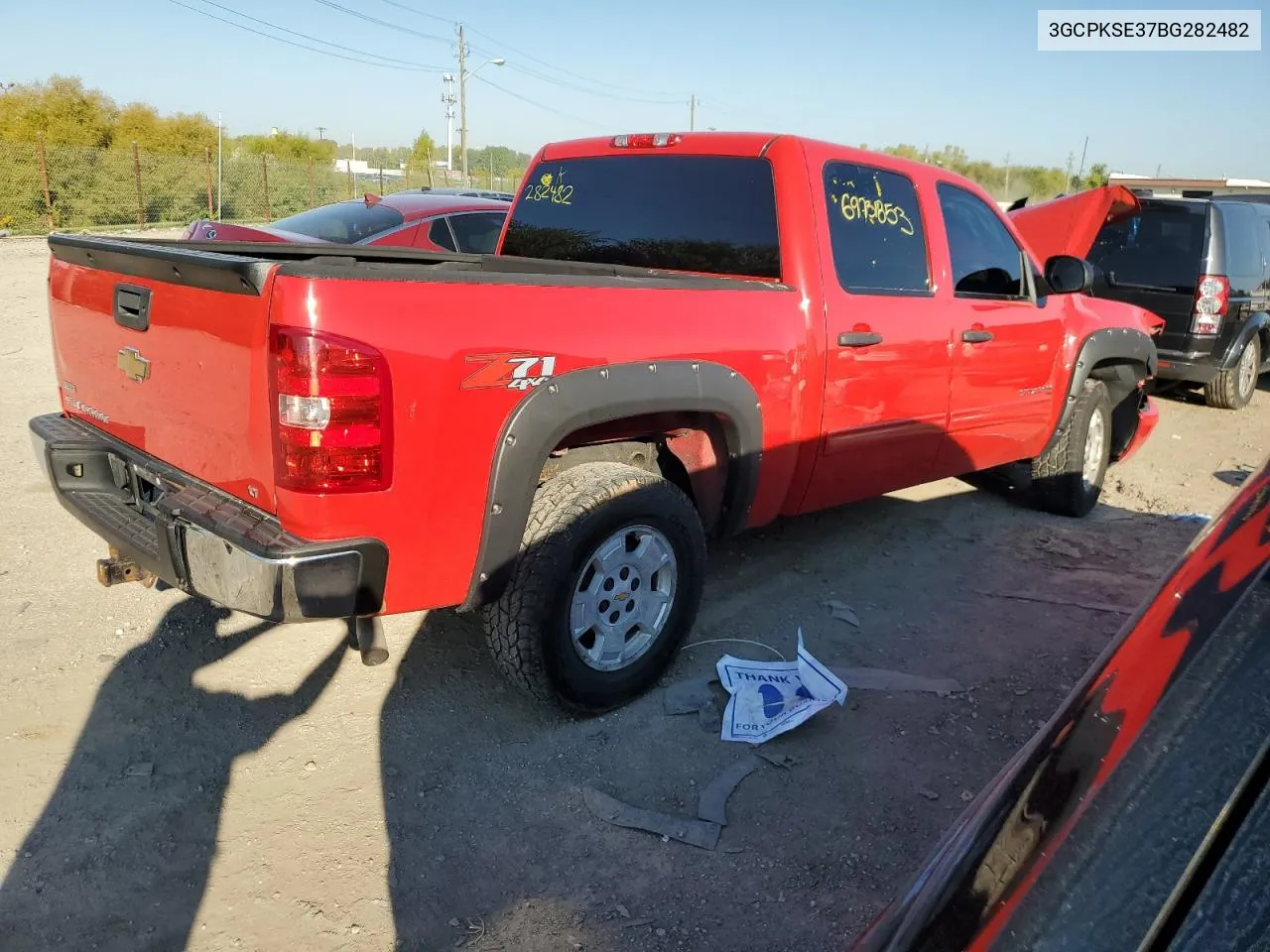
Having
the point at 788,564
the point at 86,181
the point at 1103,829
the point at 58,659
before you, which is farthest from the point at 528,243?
the point at 86,181

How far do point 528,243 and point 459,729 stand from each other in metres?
2.47

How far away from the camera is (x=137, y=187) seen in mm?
23359

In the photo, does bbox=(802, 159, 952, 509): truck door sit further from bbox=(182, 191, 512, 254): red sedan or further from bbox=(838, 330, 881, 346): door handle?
bbox=(182, 191, 512, 254): red sedan

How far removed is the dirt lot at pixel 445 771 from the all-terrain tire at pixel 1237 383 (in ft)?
17.5

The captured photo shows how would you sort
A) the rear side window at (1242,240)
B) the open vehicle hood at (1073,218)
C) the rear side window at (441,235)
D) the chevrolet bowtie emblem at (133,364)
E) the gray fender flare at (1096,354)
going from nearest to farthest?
1. the chevrolet bowtie emblem at (133,364)
2. the gray fender flare at (1096,354)
3. the open vehicle hood at (1073,218)
4. the rear side window at (1242,240)
5. the rear side window at (441,235)

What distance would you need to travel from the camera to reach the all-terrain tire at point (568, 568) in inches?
117

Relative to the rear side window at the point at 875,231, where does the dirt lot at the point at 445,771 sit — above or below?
below

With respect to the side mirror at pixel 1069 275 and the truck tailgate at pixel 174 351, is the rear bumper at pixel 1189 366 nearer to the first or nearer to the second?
the side mirror at pixel 1069 275

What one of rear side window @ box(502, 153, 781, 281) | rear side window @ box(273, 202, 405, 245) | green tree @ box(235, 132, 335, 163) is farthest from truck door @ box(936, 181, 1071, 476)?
green tree @ box(235, 132, 335, 163)

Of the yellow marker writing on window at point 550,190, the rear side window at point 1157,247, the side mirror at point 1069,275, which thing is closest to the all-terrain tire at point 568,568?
the yellow marker writing on window at point 550,190

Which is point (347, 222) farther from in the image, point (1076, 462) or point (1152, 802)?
point (1152, 802)

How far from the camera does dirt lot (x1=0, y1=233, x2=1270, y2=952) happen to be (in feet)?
7.96

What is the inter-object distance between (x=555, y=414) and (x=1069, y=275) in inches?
129

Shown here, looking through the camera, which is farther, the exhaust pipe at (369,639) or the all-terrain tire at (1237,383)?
the all-terrain tire at (1237,383)
